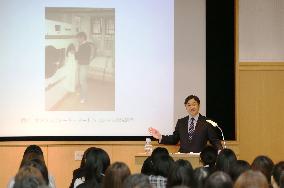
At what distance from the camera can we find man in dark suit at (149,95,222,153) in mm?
7961

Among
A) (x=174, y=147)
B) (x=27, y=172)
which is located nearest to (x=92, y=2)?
(x=174, y=147)

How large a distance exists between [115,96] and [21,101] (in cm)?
131

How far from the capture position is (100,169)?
16.5 ft

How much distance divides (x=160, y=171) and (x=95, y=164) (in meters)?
0.54

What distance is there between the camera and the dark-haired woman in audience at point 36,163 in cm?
492

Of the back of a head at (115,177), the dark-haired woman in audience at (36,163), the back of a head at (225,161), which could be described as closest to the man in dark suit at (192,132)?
the dark-haired woman in audience at (36,163)

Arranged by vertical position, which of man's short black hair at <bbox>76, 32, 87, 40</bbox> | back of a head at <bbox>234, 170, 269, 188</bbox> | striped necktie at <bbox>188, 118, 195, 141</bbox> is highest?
man's short black hair at <bbox>76, 32, 87, 40</bbox>

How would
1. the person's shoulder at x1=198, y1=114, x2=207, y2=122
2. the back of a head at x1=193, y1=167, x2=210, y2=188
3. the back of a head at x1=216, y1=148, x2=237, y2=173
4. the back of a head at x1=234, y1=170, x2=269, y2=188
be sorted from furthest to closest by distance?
the person's shoulder at x1=198, y1=114, x2=207, y2=122 → the back of a head at x1=216, y1=148, x2=237, y2=173 → the back of a head at x1=193, y1=167, x2=210, y2=188 → the back of a head at x1=234, y1=170, x2=269, y2=188

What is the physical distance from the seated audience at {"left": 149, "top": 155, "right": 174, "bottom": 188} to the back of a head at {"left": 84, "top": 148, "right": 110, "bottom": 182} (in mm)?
410

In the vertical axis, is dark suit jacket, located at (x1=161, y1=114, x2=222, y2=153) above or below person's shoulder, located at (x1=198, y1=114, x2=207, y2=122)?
below

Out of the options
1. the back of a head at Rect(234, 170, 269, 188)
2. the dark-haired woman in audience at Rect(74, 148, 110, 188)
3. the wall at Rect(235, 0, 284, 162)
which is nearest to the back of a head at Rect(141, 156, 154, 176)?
the dark-haired woman in audience at Rect(74, 148, 110, 188)

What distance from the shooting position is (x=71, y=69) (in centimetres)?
870

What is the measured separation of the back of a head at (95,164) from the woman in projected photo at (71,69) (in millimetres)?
3647

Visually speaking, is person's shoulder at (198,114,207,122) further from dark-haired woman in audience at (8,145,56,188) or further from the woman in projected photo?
dark-haired woman in audience at (8,145,56,188)
